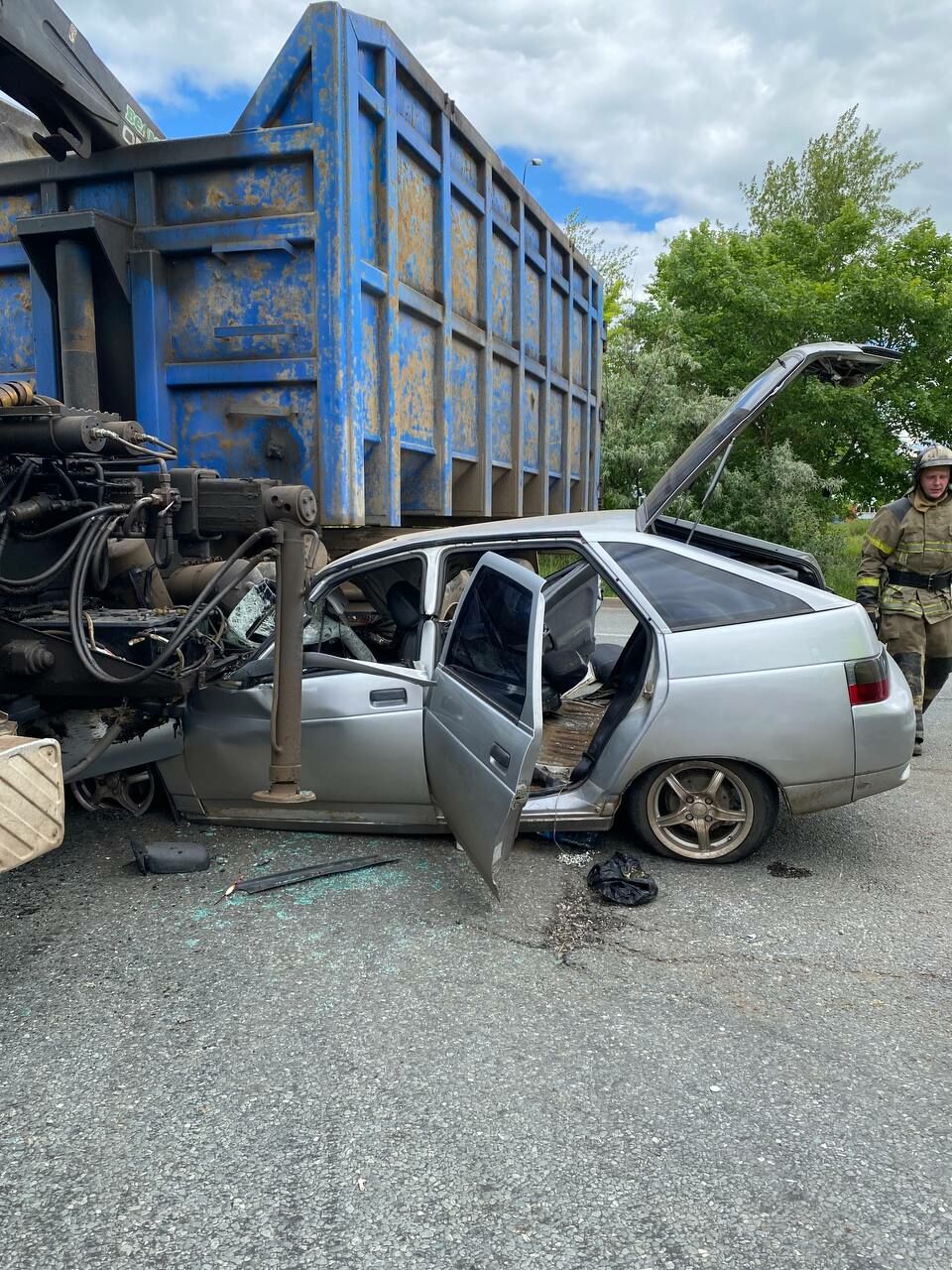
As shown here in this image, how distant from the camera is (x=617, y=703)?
405 cm

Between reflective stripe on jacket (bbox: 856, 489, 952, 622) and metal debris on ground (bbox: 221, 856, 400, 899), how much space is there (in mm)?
3533

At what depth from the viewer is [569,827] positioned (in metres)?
3.92

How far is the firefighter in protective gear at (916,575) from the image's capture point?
550cm

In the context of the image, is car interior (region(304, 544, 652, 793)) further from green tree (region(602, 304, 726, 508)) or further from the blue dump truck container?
green tree (region(602, 304, 726, 508))

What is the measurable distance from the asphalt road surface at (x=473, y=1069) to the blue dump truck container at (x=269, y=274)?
2.32 meters

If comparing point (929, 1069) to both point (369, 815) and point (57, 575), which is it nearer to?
point (369, 815)

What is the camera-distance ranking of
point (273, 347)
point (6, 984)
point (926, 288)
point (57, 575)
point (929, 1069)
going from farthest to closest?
point (926, 288)
point (273, 347)
point (57, 575)
point (6, 984)
point (929, 1069)

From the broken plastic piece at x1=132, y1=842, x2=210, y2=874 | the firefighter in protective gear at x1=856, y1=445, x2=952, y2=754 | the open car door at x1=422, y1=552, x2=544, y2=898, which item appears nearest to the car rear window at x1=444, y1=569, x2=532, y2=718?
the open car door at x1=422, y1=552, x2=544, y2=898

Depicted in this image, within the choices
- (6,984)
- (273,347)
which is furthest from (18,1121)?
(273,347)

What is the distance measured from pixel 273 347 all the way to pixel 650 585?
95.5 inches

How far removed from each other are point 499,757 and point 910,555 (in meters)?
3.59

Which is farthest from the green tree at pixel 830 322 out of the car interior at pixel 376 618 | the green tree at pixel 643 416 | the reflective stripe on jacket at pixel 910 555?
the car interior at pixel 376 618

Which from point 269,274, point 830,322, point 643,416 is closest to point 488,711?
point 269,274

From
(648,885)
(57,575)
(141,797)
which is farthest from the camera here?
(141,797)
